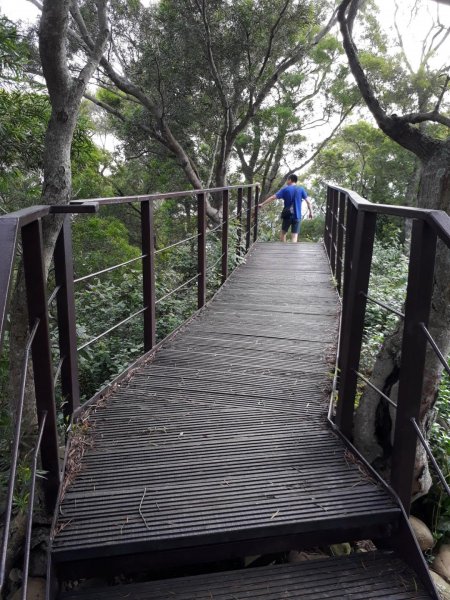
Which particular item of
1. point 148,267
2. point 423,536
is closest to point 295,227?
point 148,267

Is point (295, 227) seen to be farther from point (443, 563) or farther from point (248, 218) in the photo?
point (443, 563)

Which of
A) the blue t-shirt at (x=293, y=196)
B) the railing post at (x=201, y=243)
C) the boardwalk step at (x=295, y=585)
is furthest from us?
the blue t-shirt at (x=293, y=196)

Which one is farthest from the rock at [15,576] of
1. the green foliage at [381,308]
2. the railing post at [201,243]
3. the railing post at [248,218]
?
the railing post at [248,218]

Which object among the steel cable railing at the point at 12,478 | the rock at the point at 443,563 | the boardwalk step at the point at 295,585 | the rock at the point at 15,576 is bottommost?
the rock at the point at 443,563

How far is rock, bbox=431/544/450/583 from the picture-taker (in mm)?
1855

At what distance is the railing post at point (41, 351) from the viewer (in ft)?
5.11

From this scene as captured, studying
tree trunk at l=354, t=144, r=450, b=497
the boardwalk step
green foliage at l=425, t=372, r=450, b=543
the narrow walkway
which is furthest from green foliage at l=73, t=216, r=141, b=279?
the boardwalk step

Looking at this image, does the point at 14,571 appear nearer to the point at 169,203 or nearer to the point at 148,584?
the point at 148,584

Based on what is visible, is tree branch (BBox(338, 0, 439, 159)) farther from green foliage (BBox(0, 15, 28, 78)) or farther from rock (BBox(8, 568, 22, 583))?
green foliage (BBox(0, 15, 28, 78))

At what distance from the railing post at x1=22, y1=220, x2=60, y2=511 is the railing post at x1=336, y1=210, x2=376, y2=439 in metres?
1.22

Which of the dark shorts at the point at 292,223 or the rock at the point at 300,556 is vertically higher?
the dark shorts at the point at 292,223

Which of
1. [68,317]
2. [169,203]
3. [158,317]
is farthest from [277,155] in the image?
[68,317]

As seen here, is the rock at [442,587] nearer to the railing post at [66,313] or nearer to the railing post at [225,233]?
the railing post at [66,313]

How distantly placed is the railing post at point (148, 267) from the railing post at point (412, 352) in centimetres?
169
